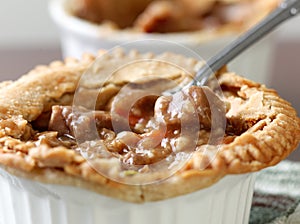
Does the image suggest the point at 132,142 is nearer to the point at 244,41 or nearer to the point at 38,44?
the point at 244,41

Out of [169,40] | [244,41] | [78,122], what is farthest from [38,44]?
[78,122]

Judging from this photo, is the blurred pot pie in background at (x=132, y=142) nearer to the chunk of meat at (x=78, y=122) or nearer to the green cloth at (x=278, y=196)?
the chunk of meat at (x=78, y=122)

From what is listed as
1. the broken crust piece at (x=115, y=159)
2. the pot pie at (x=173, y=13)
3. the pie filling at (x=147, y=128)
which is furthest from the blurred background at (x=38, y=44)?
the pie filling at (x=147, y=128)

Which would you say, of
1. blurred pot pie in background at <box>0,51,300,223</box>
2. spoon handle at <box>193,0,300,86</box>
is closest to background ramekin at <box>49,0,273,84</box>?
spoon handle at <box>193,0,300,86</box>

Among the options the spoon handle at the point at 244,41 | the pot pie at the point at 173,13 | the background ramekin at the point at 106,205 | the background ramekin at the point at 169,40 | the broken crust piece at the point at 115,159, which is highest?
the pot pie at the point at 173,13

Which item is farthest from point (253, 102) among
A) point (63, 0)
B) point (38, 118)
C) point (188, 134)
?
point (63, 0)

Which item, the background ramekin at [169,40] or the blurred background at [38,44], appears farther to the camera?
the blurred background at [38,44]
